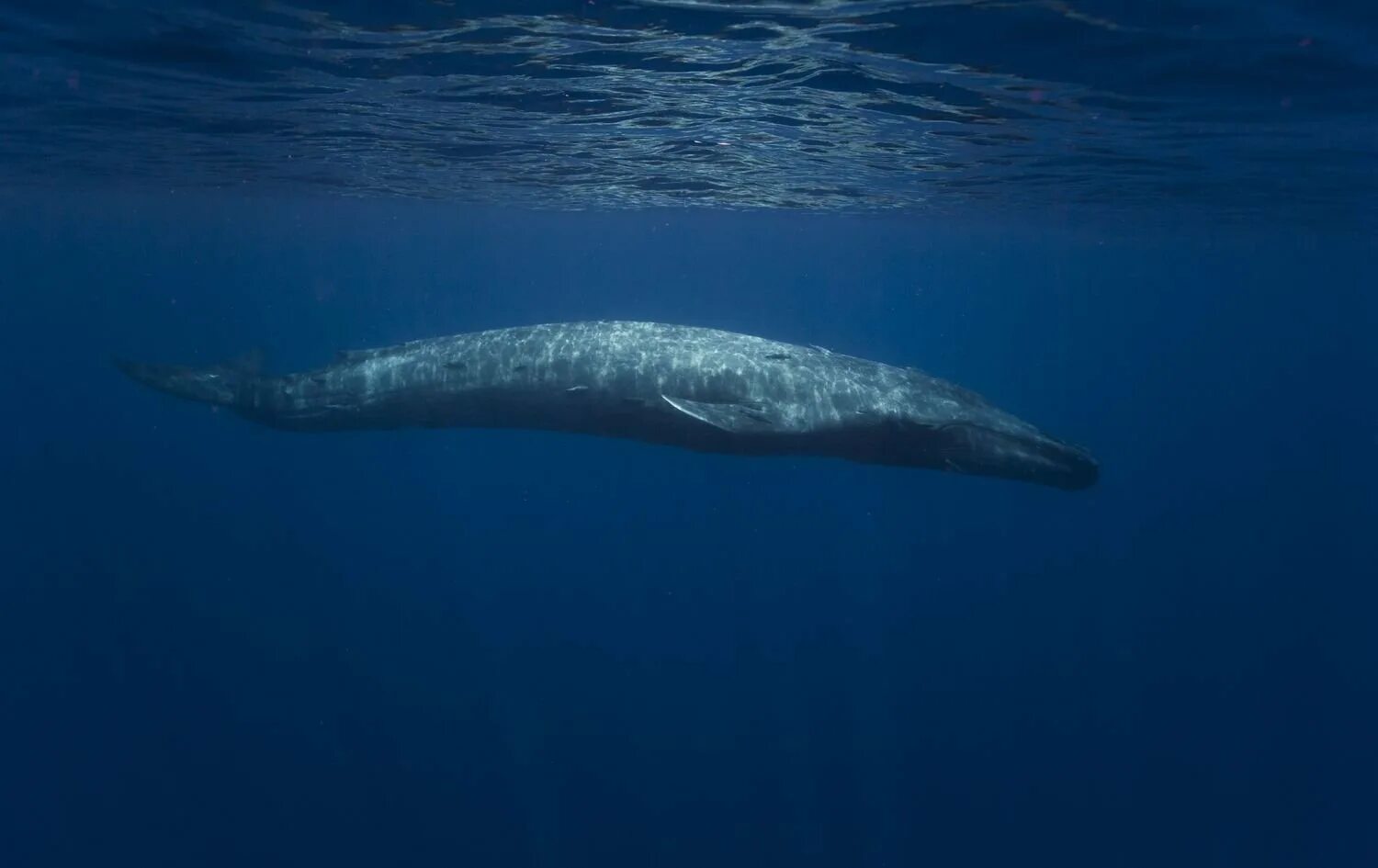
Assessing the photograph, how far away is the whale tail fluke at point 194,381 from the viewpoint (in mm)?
14602

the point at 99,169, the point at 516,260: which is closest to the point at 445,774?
the point at 99,169

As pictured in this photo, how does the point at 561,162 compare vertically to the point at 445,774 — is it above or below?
above

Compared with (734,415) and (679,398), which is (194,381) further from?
(734,415)

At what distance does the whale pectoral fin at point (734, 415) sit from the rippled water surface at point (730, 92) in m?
4.75

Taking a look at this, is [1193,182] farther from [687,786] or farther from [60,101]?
[60,101]

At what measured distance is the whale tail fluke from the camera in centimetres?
1460

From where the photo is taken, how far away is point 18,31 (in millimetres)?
11734

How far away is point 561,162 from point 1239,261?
45.3 m

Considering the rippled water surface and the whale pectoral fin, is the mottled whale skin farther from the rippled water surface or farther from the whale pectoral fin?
the rippled water surface

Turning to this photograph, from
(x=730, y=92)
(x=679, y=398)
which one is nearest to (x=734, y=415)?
(x=679, y=398)

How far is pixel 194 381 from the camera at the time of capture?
48.6 ft

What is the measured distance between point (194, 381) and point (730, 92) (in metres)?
10.3

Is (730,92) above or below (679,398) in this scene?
above

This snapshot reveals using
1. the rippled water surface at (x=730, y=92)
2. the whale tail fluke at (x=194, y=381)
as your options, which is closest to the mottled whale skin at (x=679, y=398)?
the whale tail fluke at (x=194, y=381)
